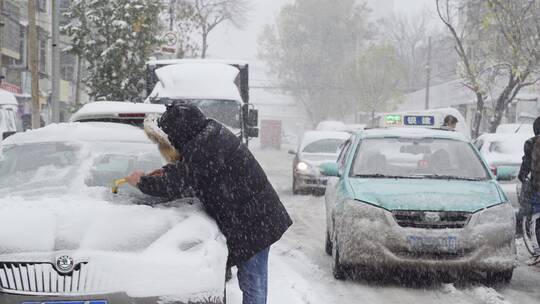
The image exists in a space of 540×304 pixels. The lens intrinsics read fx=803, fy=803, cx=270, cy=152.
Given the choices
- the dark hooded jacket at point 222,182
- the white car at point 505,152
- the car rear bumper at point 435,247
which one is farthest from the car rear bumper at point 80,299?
the white car at point 505,152

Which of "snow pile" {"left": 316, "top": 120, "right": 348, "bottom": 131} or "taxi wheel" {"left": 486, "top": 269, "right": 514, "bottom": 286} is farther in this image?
"snow pile" {"left": 316, "top": 120, "right": 348, "bottom": 131}

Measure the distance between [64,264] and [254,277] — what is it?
129 cm

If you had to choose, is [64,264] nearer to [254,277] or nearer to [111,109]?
[254,277]

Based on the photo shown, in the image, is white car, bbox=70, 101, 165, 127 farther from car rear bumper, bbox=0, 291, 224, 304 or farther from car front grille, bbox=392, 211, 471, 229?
car front grille, bbox=392, 211, 471, 229

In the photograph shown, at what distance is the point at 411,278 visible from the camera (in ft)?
26.1

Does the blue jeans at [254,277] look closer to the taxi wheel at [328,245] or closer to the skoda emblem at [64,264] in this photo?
the skoda emblem at [64,264]

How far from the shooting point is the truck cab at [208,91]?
55.1ft

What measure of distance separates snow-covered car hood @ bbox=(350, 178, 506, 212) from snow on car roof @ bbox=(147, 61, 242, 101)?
30.1ft

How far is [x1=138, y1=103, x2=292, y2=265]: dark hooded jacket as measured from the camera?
4.65m

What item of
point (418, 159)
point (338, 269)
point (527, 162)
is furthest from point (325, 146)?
point (338, 269)

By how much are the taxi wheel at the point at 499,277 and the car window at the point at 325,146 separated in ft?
38.9

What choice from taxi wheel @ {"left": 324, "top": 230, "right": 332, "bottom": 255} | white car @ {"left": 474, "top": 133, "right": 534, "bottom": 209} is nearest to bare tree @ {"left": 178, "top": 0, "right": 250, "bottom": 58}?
white car @ {"left": 474, "top": 133, "right": 534, "bottom": 209}

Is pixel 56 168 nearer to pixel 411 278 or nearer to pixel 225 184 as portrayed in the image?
pixel 225 184

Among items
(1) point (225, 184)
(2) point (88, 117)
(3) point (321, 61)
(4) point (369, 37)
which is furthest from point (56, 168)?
(4) point (369, 37)
